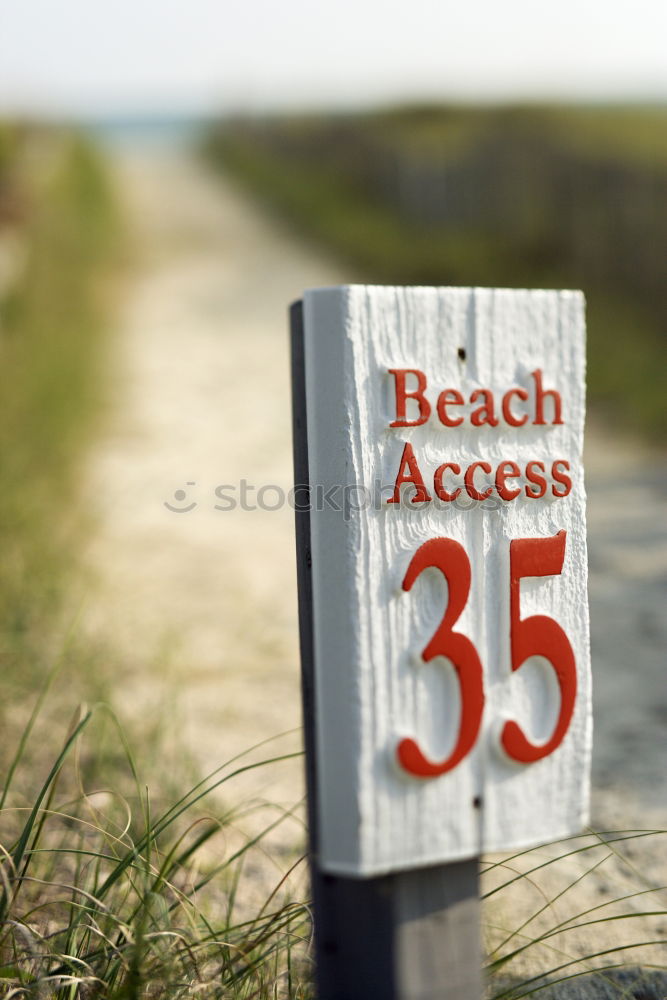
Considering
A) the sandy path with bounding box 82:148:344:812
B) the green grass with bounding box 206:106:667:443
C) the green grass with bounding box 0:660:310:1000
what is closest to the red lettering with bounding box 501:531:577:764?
the green grass with bounding box 0:660:310:1000

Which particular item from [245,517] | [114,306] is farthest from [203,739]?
[114,306]

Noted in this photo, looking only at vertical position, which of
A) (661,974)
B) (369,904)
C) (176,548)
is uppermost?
(176,548)

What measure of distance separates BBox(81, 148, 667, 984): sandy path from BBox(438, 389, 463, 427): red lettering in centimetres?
122

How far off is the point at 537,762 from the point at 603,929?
79 cm

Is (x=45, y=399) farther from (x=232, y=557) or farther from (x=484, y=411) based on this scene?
(x=484, y=411)

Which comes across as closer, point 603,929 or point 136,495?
point 603,929

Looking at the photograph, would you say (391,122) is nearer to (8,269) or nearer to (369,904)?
(8,269)

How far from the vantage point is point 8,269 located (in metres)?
9.20

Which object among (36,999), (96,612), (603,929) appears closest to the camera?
(36,999)

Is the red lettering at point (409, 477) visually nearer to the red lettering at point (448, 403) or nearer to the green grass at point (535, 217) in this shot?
the red lettering at point (448, 403)

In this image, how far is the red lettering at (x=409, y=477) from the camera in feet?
3.71

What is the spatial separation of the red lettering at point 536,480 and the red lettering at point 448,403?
0.11m

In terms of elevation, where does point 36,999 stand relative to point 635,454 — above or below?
below

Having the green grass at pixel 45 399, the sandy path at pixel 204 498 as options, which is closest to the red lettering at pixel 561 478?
the sandy path at pixel 204 498
